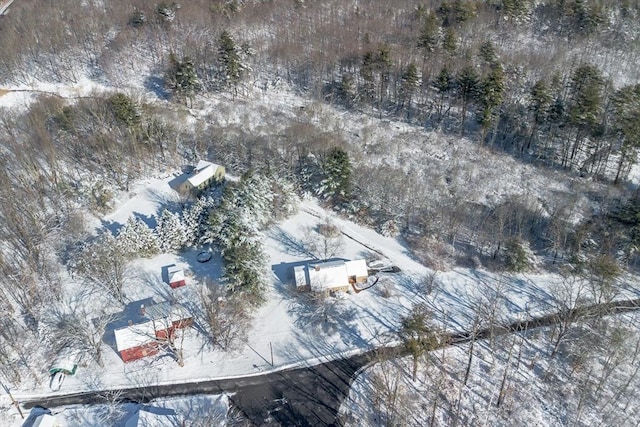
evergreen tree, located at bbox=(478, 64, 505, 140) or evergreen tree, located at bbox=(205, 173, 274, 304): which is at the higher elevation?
evergreen tree, located at bbox=(478, 64, 505, 140)

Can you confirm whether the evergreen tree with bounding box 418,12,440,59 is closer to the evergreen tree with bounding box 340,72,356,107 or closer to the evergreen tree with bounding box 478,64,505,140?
the evergreen tree with bounding box 340,72,356,107

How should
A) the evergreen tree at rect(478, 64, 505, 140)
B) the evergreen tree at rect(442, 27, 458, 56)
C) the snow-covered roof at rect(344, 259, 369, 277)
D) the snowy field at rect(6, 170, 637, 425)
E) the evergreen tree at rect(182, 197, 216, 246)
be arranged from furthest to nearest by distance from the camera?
the evergreen tree at rect(442, 27, 458, 56) → the evergreen tree at rect(478, 64, 505, 140) → the evergreen tree at rect(182, 197, 216, 246) → the snow-covered roof at rect(344, 259, 369, 277) → the snowy field at rect(6, 170, 637, 425)

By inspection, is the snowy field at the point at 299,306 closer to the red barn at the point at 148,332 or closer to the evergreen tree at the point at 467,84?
the red barn at the point at 148,332

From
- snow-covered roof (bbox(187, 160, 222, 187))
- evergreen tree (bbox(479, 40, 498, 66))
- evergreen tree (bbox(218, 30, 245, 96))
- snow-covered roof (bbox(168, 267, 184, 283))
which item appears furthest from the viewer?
evergreen tree (bbox(479, 40, 498, 66))

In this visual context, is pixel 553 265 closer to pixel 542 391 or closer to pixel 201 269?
pixel 542 391

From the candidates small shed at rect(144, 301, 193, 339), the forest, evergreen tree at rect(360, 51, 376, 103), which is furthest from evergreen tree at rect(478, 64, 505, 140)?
small shed at rect(144, 301, 193, 339)

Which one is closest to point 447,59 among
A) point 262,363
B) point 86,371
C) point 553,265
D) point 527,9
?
point 527,9

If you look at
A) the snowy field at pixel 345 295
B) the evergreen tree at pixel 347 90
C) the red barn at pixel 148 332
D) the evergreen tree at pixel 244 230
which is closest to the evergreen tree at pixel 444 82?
the snowy field at pixel 345 295
